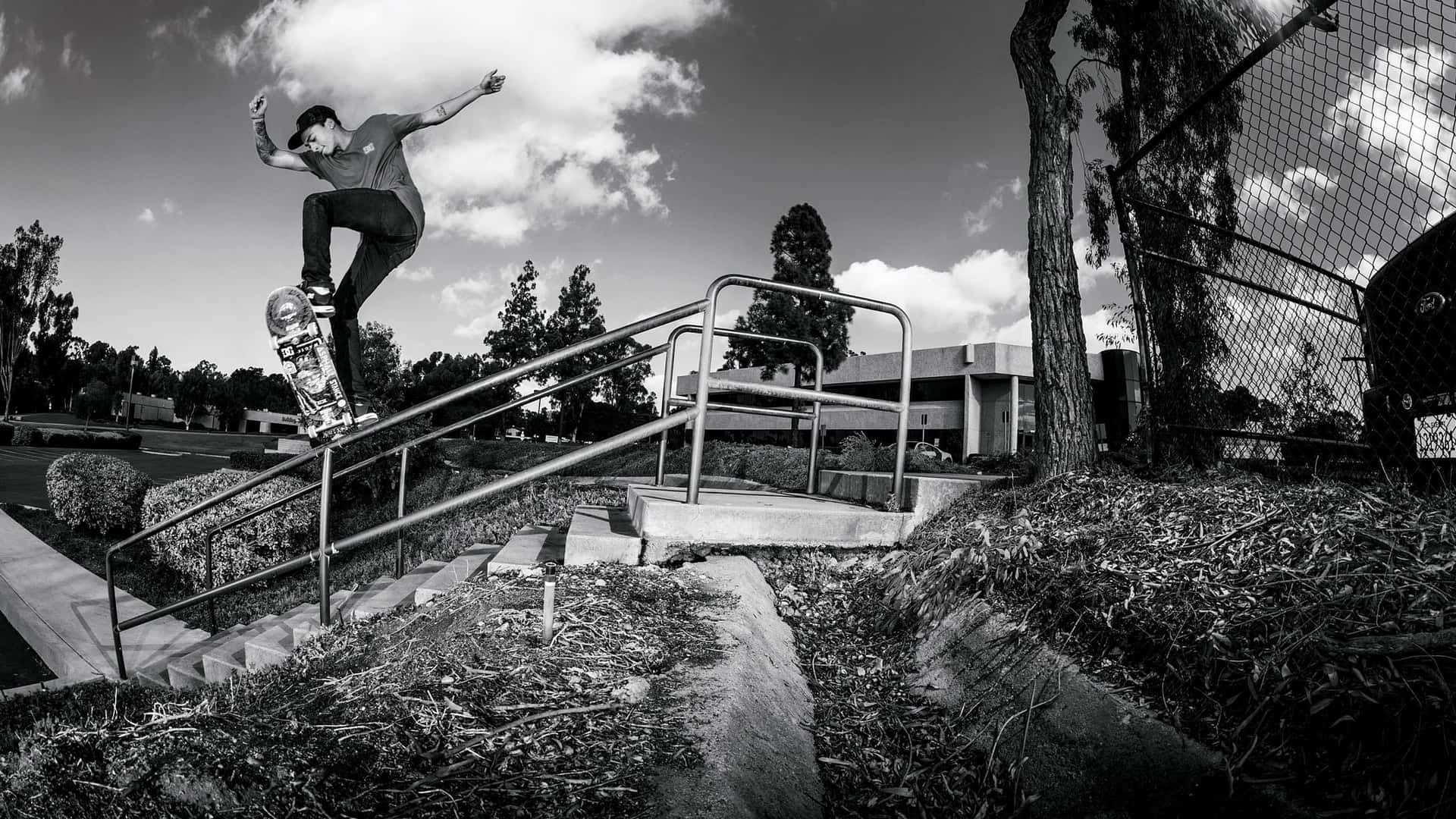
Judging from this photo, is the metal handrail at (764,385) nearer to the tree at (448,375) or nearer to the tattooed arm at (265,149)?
the tattooed arm at (265,149)

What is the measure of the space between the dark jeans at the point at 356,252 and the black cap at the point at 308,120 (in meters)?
0.50

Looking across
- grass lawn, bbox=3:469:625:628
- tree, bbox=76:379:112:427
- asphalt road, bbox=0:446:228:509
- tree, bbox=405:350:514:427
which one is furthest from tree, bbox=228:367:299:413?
grass lawn, bbox=3:469:625:628

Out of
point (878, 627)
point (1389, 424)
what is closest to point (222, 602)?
point (878, 627)

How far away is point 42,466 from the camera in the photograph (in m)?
16.8

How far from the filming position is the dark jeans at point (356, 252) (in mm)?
3525

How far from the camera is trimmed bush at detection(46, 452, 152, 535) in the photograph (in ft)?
28.8

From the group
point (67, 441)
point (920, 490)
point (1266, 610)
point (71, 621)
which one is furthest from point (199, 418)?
point (1266, 610)

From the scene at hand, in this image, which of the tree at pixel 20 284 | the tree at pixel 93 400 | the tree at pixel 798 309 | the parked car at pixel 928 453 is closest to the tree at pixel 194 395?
the tree at pixel 93 400

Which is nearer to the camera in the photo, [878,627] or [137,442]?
[878,627]

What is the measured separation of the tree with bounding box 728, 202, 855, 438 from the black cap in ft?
66.8

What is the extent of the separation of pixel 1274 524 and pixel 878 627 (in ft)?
4.59

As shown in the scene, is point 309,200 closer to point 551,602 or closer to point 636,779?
point 551,602

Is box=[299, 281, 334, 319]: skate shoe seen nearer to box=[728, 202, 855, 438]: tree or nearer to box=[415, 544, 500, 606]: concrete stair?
box=[415, 544, 500, 606]: concrete stair

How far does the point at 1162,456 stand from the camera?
3.72 meters
